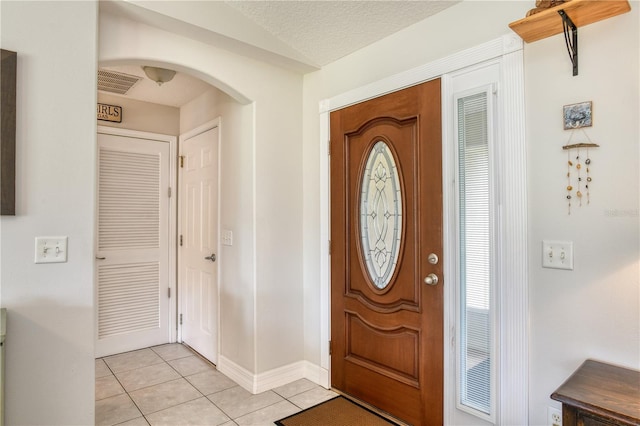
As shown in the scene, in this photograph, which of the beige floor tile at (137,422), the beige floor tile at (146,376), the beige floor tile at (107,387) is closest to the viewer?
the beige floor tile at (137,422)

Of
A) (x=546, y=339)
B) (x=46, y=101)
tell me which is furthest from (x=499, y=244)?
(x=46, y=101)

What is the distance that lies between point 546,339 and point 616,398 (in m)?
0.47

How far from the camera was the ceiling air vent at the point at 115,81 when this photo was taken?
2982 millimetres

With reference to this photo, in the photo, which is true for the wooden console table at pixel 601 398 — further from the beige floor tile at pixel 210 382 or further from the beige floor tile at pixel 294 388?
the beige floor tile at pixel 210 382

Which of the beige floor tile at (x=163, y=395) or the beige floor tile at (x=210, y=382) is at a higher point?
the beige floor tile at (x=163, y=395)

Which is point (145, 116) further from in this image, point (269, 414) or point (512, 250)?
point (512, 250)

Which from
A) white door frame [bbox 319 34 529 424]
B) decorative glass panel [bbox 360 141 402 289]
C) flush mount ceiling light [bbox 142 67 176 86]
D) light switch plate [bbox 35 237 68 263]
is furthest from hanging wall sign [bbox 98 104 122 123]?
white door frame [bbox 319 34 529 424]

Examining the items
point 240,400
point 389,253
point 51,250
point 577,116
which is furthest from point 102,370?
point 577,116

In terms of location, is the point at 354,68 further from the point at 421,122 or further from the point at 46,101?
the point at 46,101

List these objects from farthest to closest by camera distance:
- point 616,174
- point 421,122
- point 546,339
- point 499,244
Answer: point 421,122 < point 499,244 < point 546,339 < point 616,174

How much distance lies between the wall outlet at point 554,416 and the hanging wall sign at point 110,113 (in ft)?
12.4

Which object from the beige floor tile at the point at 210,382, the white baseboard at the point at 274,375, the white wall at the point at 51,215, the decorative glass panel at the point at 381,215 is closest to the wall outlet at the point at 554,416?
the decorative glass panel at the point at 381,215

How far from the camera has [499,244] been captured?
1.83m

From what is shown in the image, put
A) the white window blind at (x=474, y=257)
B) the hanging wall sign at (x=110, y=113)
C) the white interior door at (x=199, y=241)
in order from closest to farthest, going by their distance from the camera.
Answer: the white window blind at (x=474, y=257)
the white interior door at (x=199, y=241)
the hanging wall sign at (x=110, y=113)
